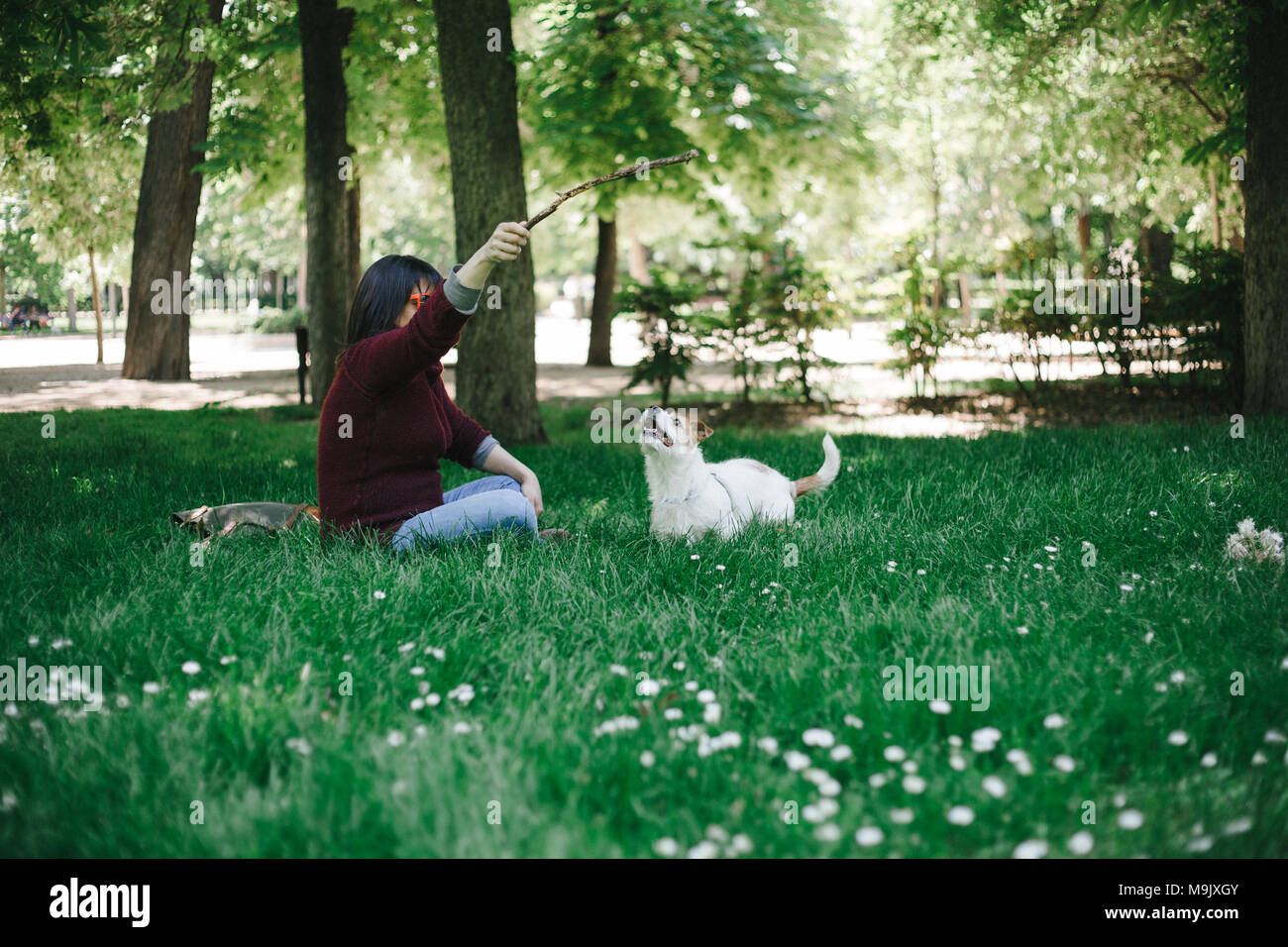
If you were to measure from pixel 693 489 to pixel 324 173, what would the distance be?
7430 mm

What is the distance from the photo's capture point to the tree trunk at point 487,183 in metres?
8.09

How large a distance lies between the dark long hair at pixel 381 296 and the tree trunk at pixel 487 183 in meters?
3.61

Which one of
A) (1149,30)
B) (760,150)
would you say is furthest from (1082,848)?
(1149,30)

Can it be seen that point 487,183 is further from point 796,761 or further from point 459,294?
point 796,761

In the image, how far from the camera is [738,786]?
2.44 m

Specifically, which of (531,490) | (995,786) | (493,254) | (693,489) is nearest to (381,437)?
(531,490)

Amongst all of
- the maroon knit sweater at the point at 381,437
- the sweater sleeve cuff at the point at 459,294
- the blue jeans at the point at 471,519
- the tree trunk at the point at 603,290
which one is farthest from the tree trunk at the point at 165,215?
the sweater sleeve cuff at the point at 459,294

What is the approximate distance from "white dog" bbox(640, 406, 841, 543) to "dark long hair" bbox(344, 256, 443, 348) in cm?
125

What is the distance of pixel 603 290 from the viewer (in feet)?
61.4

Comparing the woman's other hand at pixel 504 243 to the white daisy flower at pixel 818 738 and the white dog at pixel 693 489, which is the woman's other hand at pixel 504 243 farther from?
the white daisy flower at pixel 818 738

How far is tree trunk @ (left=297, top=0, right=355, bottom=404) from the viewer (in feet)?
32.8

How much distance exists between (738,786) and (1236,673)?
1.69 m

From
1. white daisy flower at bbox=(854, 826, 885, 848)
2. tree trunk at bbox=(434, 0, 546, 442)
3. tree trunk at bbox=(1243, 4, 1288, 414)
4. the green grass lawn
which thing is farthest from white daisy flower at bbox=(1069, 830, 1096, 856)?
tree trunk at bbox=(1243, 4, 1288, 414)

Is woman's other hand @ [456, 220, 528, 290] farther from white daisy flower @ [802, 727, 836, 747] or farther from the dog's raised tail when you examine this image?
the dog's raised tail
